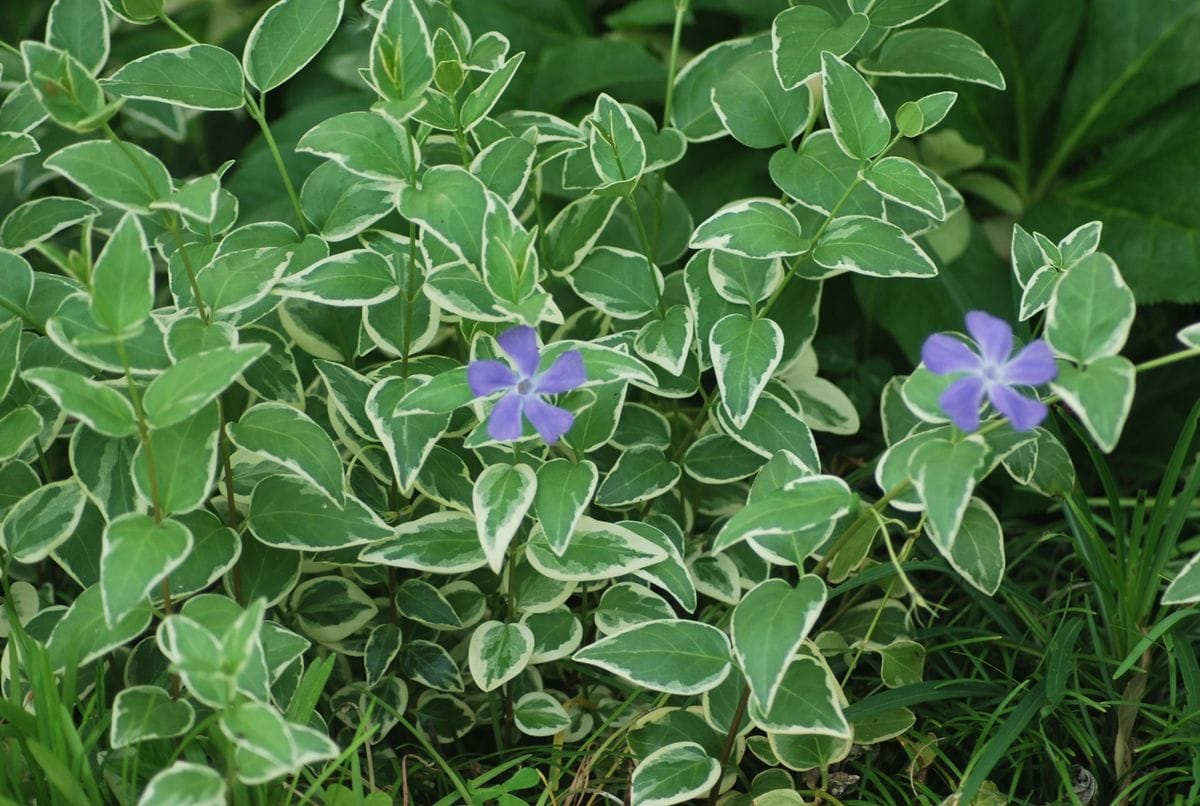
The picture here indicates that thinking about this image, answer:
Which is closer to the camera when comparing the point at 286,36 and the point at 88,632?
the point at 88,632

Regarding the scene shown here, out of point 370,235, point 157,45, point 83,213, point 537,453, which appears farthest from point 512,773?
point 157,45

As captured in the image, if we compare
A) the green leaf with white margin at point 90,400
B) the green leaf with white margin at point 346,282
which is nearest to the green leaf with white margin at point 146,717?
the green leaf with white margin at point 90,400

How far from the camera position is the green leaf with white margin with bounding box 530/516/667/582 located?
1.06 meters

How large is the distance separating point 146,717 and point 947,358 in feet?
2.16

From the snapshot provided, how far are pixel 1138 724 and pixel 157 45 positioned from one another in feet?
5.47

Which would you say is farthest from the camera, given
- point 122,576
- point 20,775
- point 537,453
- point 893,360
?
point 893,360

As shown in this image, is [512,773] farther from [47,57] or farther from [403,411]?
[47,57]

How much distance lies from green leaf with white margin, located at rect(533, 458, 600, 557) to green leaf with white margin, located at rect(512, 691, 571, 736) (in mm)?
227

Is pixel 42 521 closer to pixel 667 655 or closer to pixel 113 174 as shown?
pixel 113 174

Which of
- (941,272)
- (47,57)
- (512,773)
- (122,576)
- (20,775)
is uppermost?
(47,57)

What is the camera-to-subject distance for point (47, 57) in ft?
3.13

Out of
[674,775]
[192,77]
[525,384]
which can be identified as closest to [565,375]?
[525,384]

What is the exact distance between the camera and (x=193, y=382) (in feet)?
2.98

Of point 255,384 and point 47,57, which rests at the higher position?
point 47,57
